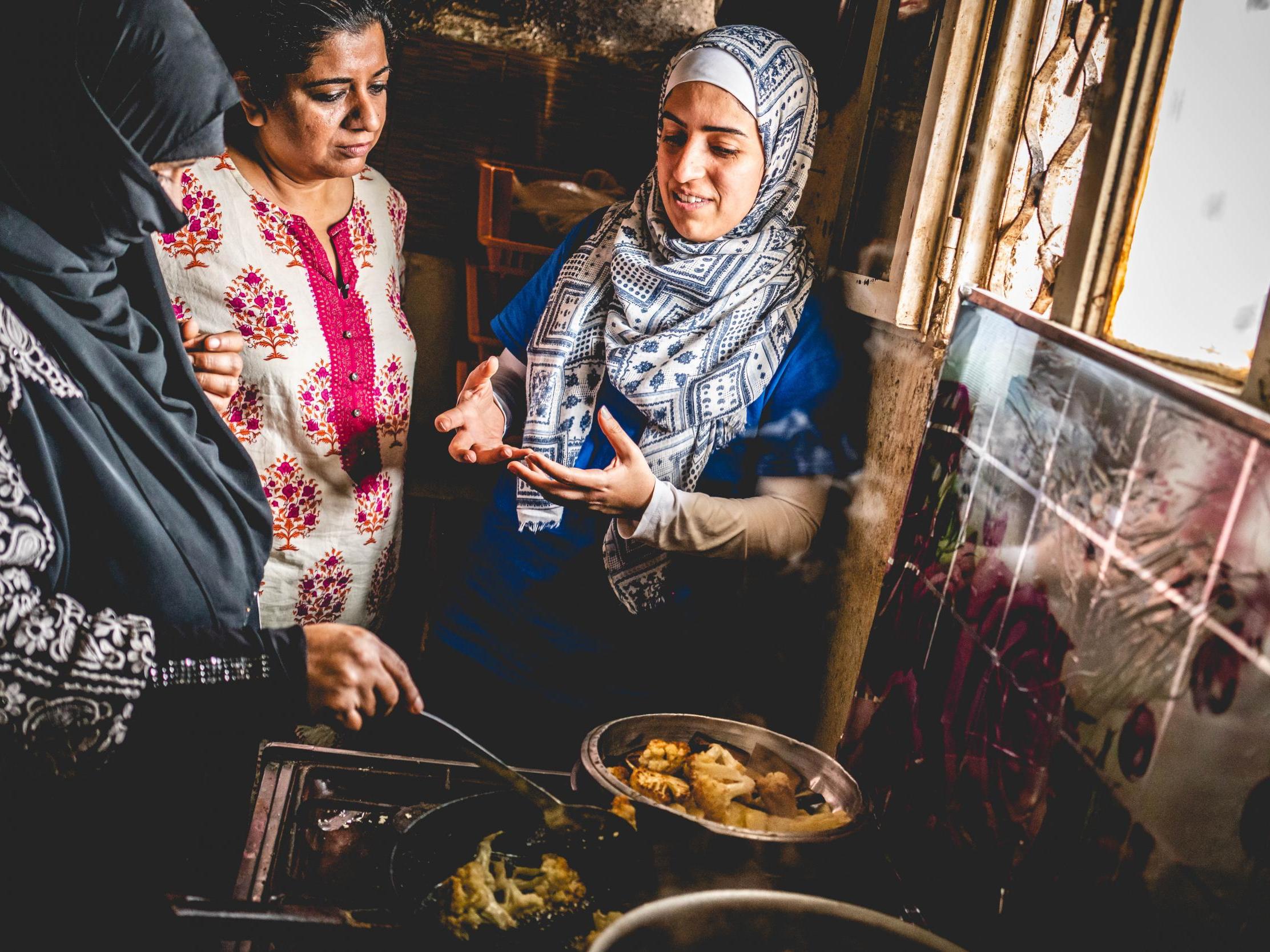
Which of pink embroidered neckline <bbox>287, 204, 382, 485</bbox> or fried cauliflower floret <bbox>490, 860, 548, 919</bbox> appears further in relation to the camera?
pink embroidered neckline <bbox>287, 204, 382, 485</bbox>

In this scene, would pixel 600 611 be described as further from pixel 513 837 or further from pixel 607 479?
pixel 513 837

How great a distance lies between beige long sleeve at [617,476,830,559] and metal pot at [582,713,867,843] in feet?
1.33

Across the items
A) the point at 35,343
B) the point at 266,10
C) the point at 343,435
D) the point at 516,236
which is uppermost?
Result: the point at 266,10

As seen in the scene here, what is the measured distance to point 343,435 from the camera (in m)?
2.00

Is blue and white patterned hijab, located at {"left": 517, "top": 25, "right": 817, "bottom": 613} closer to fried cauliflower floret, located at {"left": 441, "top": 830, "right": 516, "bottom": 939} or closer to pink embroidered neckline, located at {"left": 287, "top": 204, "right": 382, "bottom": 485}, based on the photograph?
pink embroidered neckline, located at {"left": 287, "top": 204, "right": 382, "bottom": 485}

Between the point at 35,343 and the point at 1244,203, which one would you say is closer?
the point at 1244,203

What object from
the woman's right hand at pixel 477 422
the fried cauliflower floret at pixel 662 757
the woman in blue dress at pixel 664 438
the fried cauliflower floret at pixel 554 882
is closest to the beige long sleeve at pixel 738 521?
the woman in blue dress at pixel 664 438

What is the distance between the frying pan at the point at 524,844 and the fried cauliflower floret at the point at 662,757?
162mm

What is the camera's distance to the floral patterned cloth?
1862 mm

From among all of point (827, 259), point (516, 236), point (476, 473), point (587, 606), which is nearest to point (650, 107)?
point (516, 236)

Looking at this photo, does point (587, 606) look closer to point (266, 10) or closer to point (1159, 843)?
point (1159, 843)

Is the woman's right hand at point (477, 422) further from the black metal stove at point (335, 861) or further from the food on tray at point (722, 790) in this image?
the food on tray at point (722, 790)

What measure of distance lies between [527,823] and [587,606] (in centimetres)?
78

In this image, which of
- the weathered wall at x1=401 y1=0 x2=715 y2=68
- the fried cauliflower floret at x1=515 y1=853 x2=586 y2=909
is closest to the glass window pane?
the fried cauliflower floret at x1=515 y1=853 x2=586 y2=909
